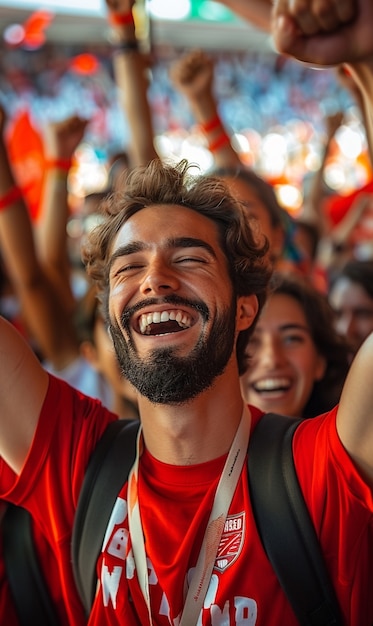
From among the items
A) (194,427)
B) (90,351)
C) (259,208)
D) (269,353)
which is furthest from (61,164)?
(194,427)

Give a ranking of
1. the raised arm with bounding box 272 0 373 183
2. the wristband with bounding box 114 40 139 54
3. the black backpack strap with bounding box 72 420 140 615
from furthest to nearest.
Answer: the wristband with bounding box 114 40 139 54 → the black backpack strap with bounding box 72 420 140 615 → the raised arm with bounding box 272 0 373 183

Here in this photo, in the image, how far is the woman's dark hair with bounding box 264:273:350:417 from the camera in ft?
7.23

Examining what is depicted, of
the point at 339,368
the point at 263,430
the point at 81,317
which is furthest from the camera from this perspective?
the point at 81,317

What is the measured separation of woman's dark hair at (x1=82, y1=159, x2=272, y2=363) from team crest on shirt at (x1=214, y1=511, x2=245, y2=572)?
0.44 meters

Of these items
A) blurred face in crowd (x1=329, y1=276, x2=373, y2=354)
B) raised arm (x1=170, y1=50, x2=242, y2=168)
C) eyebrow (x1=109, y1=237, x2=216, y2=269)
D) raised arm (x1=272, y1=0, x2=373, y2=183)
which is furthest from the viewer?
blurred face in crowd (x1=329, y1=276, x2=373, y2=354)

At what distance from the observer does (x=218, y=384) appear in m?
1.55

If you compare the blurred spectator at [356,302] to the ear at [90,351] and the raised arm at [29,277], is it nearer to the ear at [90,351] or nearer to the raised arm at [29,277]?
the ear at [90,351]

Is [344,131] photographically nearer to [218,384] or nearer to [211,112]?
[211,112]

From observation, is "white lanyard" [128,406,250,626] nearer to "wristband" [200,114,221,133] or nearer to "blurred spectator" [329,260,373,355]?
"blurred spectator" [329,260,373,355]

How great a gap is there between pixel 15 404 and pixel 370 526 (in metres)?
0.74

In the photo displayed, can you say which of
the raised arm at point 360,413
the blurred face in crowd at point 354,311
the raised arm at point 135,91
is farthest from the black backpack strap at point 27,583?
the blurred face in crowd at point 354,311

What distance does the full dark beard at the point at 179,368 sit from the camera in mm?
1451

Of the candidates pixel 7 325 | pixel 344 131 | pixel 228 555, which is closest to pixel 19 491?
pixel 7 325

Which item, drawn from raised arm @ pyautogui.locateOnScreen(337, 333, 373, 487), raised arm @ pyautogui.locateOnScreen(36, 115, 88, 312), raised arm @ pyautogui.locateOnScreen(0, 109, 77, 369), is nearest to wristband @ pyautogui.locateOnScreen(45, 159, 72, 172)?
raised arm @ pyautogui.locateOnScreen(36, 115, 88, 312)
